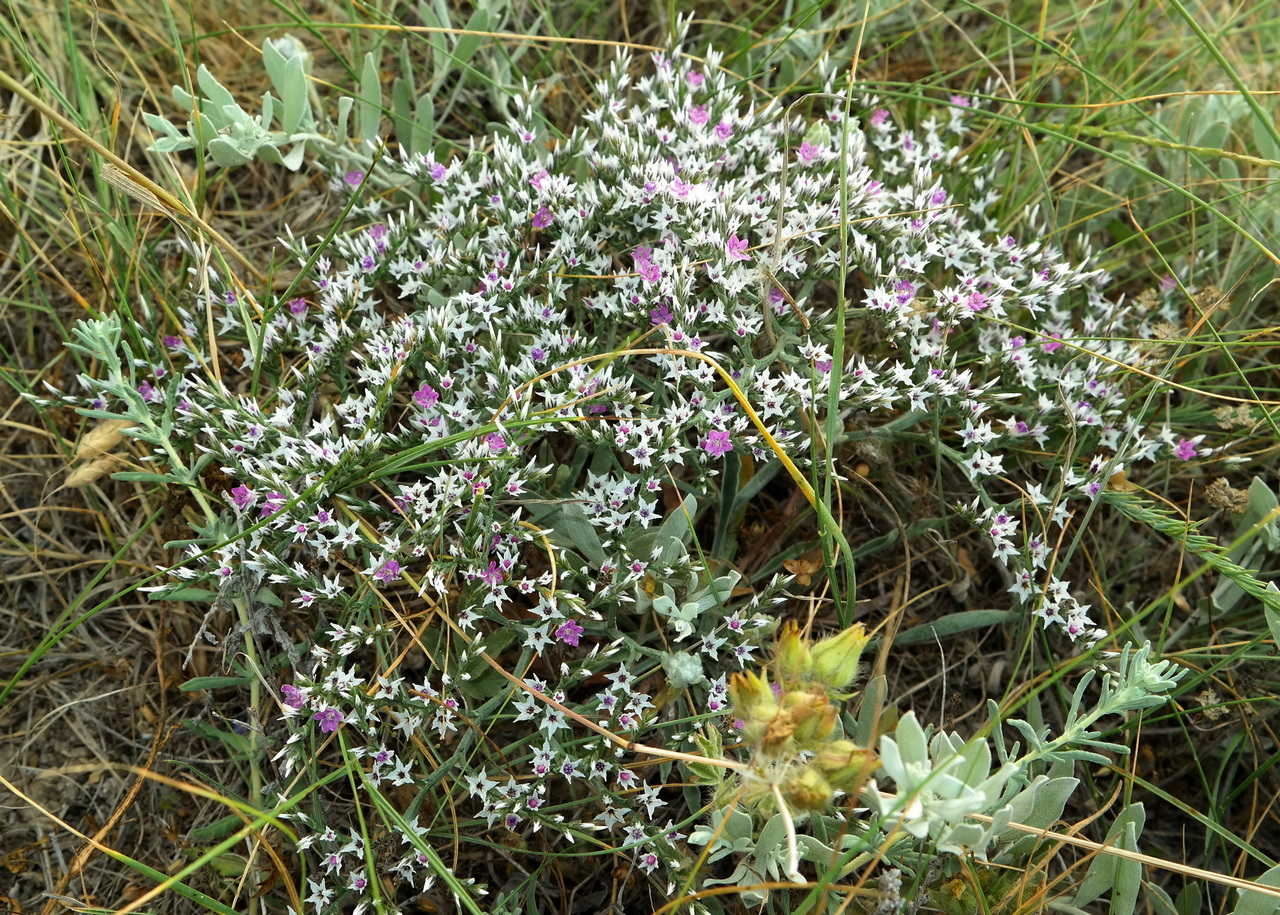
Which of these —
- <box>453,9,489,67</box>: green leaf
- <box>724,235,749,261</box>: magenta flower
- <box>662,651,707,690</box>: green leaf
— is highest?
<box>453,9,489,67</box>: green leaf

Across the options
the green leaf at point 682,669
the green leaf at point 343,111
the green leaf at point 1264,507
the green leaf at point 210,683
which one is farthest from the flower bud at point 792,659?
the green leaf at point 343,111

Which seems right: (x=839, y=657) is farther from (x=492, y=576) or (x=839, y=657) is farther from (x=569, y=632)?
Result: (x=492, y=576)

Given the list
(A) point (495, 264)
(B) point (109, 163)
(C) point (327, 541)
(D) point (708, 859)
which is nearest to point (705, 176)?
(A) point (495, 264)

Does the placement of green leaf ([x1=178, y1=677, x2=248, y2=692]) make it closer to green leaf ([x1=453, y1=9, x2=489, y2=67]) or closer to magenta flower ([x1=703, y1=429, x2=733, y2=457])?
magenta flower ([x1=703, y1=429, x2=733, y2=457])

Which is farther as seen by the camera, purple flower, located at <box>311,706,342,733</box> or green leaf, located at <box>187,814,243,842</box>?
green leaf, located at <box>187,814,243,842</box>

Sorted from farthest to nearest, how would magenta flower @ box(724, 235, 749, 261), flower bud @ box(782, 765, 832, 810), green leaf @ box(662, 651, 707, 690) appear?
1. magenta flower @ box(724, 235, 749, 261)
2. green leaf @ box(662, 651, 707, 690)
3. flower bud @ box(782, 765, 832, 810)

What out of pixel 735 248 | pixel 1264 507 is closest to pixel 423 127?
pixel 735 248

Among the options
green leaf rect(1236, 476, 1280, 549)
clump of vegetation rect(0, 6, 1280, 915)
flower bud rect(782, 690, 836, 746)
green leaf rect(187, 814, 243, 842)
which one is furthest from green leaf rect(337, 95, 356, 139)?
green leaf rect(1236, 476, 1280, 549)

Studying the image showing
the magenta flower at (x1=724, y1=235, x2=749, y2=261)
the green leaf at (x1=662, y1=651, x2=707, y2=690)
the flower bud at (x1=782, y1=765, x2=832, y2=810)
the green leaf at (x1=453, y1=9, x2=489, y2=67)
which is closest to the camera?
the flower bud at (x1=782, y1=765, x2=832, y2=810)

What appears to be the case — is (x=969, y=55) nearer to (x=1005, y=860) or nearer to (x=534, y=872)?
(x=1005, y=860)
